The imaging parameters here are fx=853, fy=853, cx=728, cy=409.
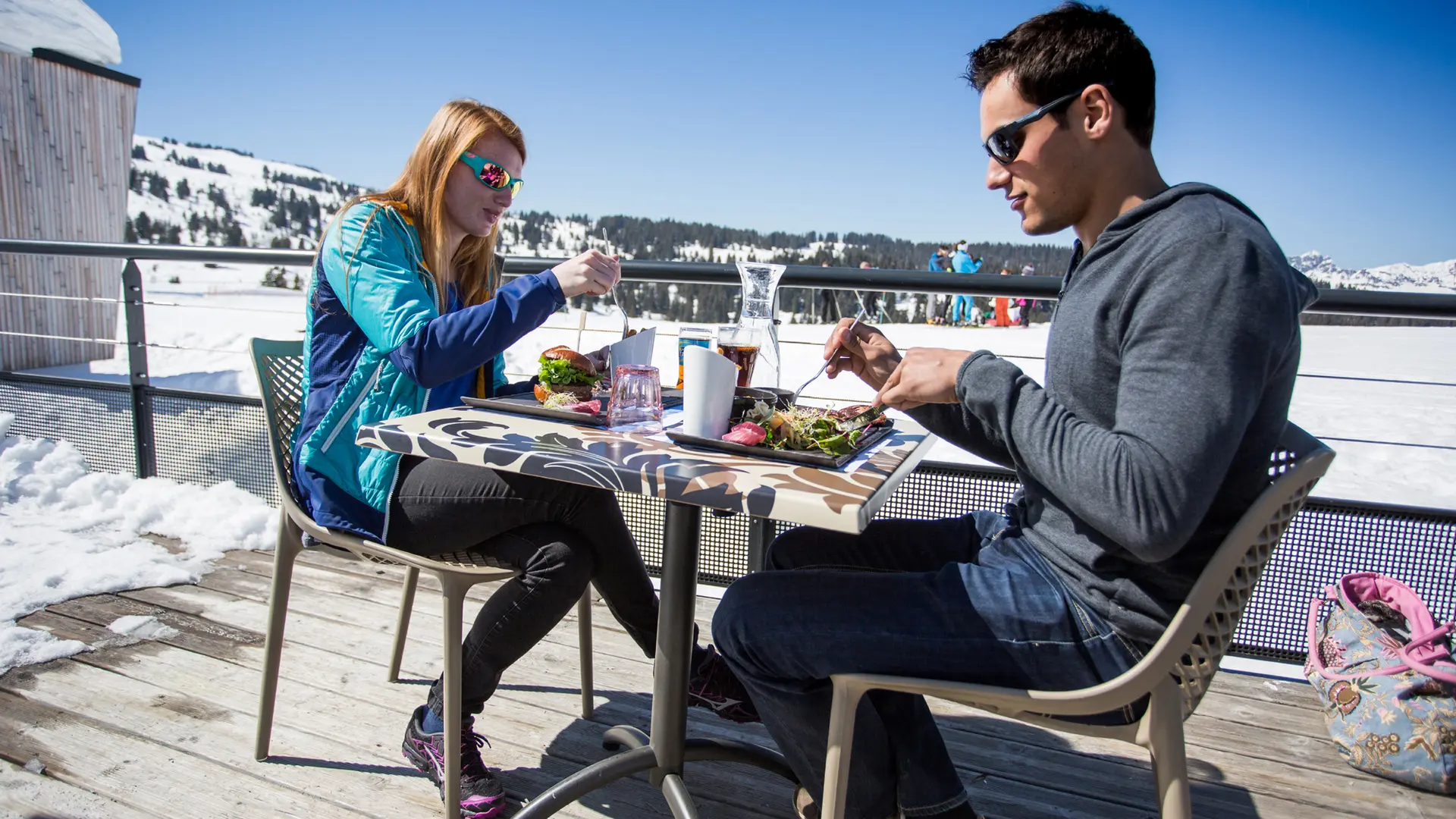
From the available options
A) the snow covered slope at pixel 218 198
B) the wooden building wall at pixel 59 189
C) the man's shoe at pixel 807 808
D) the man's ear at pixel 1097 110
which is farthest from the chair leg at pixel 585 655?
the snow covered slope at pixel 218 198

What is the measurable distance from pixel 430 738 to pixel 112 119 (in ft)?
41.0

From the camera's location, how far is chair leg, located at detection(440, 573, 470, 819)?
5.17ft

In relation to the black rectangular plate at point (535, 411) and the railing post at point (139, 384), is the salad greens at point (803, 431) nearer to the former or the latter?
the black rectangular plate at point (535, 411)

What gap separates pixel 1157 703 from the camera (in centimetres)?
112

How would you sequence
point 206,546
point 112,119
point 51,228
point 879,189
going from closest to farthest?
point 206,546 → point 51,228 → point 112,119 → point 879,189

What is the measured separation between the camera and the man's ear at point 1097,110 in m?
1.18

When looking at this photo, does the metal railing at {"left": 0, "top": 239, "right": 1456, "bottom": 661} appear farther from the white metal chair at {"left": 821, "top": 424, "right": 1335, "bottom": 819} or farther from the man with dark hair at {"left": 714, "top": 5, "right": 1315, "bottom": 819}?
the white metal chair at {"left": 821, "top": 424, "right": 1335, "bottom": 819}

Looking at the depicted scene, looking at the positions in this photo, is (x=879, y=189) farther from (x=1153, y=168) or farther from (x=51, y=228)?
(x=1153, y=168)

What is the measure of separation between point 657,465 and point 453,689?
0.77 m

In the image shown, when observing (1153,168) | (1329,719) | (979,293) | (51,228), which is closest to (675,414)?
(1153,168)

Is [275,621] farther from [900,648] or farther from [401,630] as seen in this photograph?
[900,648]

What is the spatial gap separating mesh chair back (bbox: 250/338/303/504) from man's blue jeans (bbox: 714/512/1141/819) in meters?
1.07

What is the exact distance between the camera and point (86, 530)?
320 cm

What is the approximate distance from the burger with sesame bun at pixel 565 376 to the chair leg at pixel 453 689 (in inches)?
15.4
